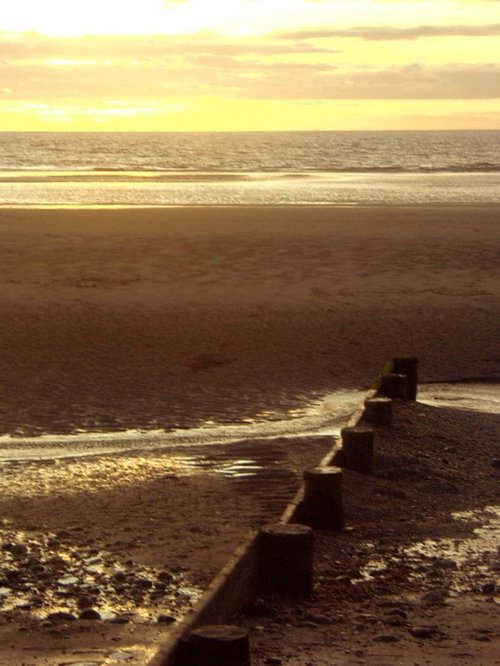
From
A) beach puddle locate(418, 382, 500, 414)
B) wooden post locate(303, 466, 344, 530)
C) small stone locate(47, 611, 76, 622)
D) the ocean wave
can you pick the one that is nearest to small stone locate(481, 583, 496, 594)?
wooden post locate(303, 466, 344, 530)

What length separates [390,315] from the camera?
44.5 ft

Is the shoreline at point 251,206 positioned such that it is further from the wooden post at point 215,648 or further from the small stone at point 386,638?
the wooden post at point 215,648

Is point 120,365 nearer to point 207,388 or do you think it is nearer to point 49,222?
point 207,388

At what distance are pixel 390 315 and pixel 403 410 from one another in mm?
4480

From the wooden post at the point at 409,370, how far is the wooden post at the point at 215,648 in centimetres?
588

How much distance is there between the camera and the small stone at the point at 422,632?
4832mm

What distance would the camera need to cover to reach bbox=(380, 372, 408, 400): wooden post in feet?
30.7

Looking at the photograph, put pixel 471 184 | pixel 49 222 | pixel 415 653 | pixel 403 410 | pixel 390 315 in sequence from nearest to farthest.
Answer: pixel 415 653 < pixel 403 410 < pixel 390 315 < pixel 49 222 < pixel 471 184

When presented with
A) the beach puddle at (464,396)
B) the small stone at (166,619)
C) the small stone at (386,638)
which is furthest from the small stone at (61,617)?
the beach puddle at (464,396)

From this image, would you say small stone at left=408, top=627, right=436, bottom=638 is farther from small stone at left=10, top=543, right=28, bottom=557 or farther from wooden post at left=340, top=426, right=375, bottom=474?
wooden post at left=340, top=426, right=375, bottom=474

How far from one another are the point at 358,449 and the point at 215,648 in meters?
3.33

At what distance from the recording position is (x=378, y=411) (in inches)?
327

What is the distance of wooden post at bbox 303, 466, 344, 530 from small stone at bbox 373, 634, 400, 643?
1286mm

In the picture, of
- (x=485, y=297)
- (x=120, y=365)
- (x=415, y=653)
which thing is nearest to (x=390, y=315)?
(x=485, y=297)
